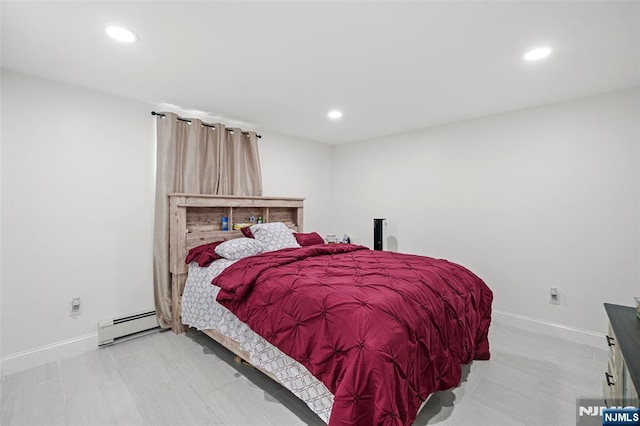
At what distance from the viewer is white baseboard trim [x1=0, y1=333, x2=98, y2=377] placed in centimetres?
224

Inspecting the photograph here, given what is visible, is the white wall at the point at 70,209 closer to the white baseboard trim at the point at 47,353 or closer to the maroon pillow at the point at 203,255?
the white baseboard trim at the point at 47,353

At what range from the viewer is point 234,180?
3.64 m

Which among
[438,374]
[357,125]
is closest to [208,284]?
[438,374]

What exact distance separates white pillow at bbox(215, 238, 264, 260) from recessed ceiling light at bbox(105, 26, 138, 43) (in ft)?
5.91

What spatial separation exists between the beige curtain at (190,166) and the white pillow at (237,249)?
709mm

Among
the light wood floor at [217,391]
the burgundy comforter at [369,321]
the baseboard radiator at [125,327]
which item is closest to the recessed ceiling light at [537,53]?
the burgundy comforter at [369,321]

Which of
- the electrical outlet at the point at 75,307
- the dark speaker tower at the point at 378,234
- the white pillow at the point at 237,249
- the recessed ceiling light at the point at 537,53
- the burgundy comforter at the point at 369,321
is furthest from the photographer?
the dark speaker tower at the point at 378,234

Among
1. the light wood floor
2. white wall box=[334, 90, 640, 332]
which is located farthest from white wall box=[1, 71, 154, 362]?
white wall box=[334, 90, 640, 332]

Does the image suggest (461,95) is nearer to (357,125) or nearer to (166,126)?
(357,125)

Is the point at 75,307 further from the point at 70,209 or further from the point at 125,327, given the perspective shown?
the point at 70,209

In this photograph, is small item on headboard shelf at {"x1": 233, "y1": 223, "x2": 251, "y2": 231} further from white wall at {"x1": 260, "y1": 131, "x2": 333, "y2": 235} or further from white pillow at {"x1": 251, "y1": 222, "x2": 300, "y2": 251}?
white wall at {"x1": 260, "y1": 131, "x2": 333, "y2": 235}

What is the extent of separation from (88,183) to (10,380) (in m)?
1.65

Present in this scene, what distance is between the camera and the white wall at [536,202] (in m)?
2.66

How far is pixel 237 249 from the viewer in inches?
111
